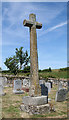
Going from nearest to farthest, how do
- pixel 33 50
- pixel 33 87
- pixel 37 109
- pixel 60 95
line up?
pixel 37 109, pixel 33 87, pixel 33 50, pixel 60 95

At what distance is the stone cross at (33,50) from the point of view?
5.20 meters

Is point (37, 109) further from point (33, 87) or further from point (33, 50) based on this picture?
point (33, 50)

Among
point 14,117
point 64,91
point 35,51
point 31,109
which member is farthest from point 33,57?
point 64,91

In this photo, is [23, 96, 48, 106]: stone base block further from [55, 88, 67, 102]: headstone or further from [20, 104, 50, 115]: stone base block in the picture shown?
[55, 88, 67, 102]: headstone

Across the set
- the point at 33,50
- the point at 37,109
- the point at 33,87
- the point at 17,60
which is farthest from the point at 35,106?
the point at 17,60

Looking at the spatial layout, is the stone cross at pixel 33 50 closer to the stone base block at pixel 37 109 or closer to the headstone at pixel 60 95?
the stone base block at pixel 37 109

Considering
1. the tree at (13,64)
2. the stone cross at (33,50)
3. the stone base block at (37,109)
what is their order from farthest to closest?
the tree at (13,64) → the stone cross at (33,50) → the stone base block at (37,109)

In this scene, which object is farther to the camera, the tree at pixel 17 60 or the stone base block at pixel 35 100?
the tree at pixel 17 60

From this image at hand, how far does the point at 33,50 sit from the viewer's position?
538cm

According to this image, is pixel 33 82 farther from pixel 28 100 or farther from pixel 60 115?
pixel 60 115

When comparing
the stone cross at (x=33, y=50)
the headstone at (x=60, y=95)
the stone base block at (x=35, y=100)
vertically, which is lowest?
the headstone at (x=60, y=95)

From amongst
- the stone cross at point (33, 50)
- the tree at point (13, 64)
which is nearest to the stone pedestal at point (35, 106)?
the stone cross at point (33, 50)

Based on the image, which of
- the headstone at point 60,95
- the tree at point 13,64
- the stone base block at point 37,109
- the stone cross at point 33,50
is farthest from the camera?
the tree at point 13,64

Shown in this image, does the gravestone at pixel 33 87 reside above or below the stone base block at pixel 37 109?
above
